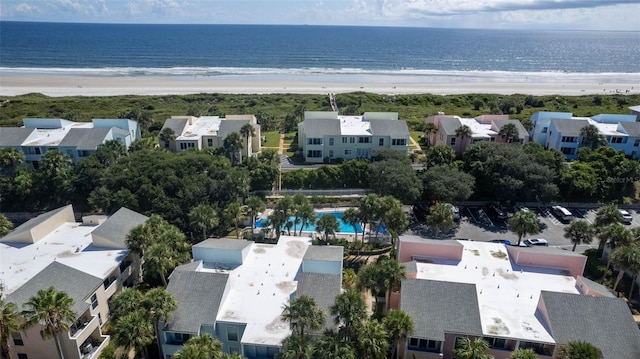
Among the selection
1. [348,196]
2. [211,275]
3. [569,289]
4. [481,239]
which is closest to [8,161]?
[211,275]

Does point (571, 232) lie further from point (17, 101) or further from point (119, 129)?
point (17, 101)

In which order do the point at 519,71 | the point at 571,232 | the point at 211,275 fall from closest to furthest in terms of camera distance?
1. the point at 211,275
2. the point at 571,232
3. the point at 519,71

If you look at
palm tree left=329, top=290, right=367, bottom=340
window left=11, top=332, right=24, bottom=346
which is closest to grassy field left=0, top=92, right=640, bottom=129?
window left=11, top=332, right=24, bottom=346

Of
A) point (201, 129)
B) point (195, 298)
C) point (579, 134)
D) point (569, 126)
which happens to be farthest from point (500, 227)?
point (201, 129)

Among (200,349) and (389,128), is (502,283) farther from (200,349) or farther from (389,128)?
(389,128)

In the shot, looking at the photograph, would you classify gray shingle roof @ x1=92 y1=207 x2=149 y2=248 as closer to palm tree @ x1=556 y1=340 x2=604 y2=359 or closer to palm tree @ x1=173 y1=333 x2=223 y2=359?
palm tree @ x1=173 y1=333 x2=223 y2=359
